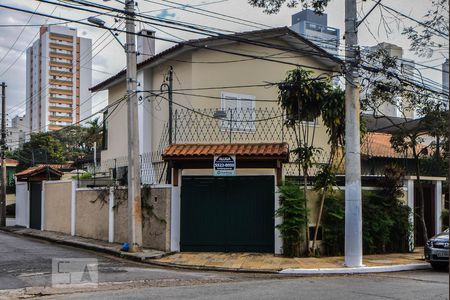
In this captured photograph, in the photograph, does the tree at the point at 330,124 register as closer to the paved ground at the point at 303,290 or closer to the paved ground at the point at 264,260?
the paved ground at the point at 264,260

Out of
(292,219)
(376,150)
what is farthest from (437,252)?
(376,150)

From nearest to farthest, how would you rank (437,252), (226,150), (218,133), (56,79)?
(437,252) < (226,150) < (218,133) < (56,79)

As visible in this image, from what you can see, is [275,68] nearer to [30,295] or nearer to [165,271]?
[165,271]

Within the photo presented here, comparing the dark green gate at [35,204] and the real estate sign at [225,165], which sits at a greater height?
the real estate sign at [225,165]

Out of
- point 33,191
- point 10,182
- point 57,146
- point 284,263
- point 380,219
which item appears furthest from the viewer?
point 57,146

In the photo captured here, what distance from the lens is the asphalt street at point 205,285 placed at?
8.83m

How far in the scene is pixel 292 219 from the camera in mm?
13891

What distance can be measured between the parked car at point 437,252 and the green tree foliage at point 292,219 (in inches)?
129

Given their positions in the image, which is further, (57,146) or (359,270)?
(57,146)

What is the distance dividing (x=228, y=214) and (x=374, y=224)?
13.9ft

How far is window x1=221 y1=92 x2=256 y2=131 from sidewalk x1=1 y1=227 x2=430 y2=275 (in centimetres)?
497

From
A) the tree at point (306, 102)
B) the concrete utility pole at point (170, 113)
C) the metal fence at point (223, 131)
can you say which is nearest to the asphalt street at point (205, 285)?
the concrete utility pole at point (170, 113)

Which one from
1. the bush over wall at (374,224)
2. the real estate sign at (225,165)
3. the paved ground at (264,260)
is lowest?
the paved ground at (264,260)

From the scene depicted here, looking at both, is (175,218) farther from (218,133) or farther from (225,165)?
(218,133)
